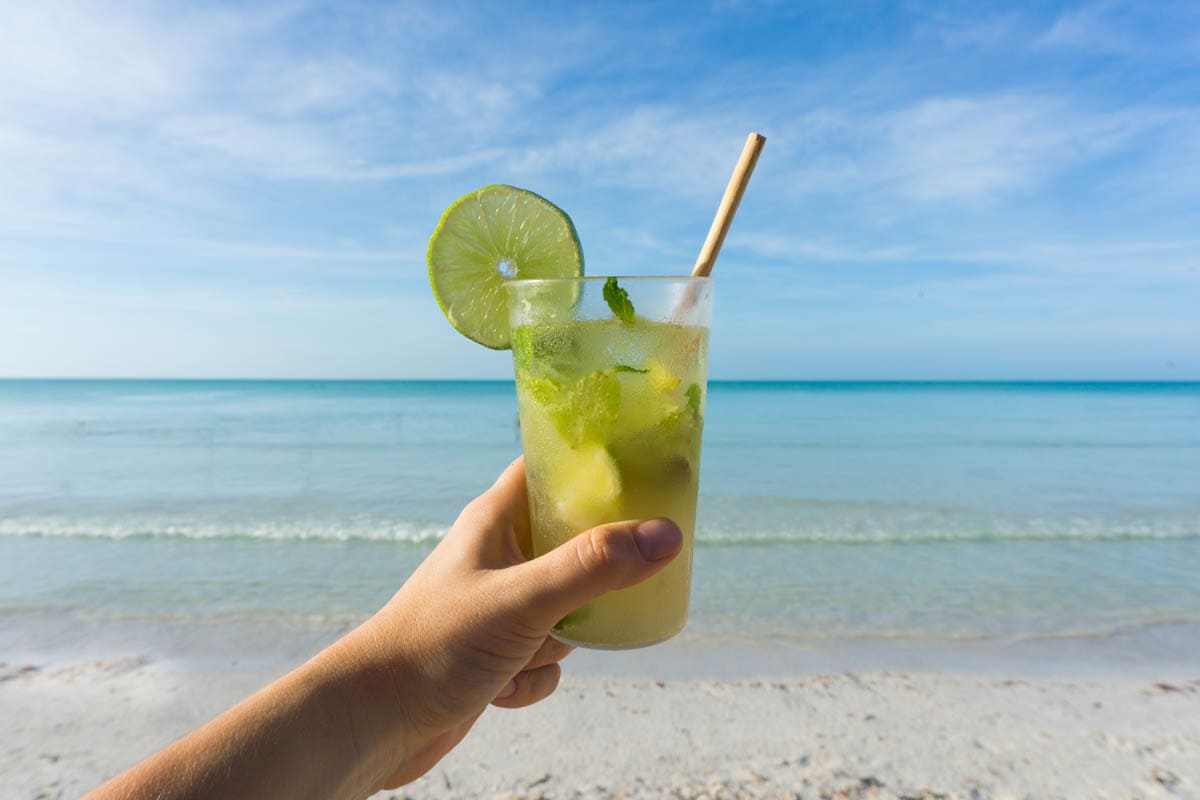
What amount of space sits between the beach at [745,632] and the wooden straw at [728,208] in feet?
8.79

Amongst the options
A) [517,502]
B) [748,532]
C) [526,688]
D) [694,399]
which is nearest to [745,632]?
[748,532]

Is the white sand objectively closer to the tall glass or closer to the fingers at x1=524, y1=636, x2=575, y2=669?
the fingers at x1=524, y1=636, x2=575, y2=669

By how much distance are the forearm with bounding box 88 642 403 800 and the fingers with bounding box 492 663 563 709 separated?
508 millimetres

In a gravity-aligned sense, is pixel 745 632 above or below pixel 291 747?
below

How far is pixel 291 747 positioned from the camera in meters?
1.50

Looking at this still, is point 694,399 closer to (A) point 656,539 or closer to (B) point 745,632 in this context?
(A) point 656,539

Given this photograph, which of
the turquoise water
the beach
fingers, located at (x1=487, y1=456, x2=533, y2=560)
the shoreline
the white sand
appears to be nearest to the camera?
fingers, located at (x1=487, y1=456, x2=533, y2=560)

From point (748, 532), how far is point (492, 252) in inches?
271

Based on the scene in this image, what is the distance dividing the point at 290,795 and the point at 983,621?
5.65 metres

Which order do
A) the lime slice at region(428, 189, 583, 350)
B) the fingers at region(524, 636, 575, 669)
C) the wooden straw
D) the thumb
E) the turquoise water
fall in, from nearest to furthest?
the thumb
the wooden straw
the lime slice at region(428, 189, 583, 350)
the fingers at region(524, 636, 575, 669)
the turquoise water

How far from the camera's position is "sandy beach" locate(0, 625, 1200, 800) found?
3.48 m

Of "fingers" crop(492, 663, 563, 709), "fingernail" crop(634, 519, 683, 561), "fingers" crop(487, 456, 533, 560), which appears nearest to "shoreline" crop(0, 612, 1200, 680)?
"fingers" crop(492, 663, 563, 709)

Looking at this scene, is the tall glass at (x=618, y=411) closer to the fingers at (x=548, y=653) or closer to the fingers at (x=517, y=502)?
the fingers at (x=517, y=502)

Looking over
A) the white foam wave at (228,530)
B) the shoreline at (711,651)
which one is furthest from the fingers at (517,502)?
the white foam wave at (228,530)
